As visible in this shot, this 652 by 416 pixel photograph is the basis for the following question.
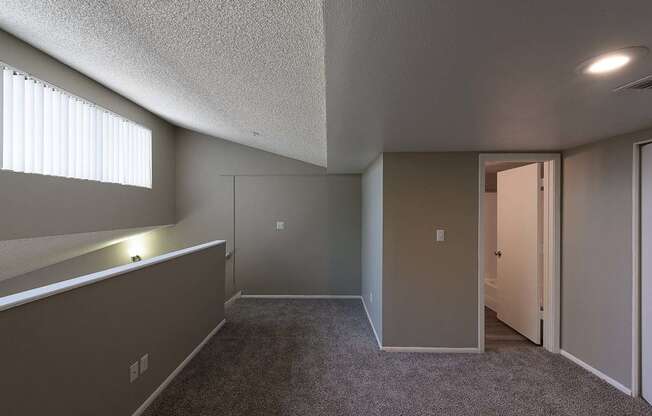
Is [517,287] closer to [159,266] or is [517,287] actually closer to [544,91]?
[544,91]

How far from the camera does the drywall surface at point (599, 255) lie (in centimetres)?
221

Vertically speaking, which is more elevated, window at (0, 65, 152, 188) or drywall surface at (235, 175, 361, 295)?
window at (0, 65, 152, 188)

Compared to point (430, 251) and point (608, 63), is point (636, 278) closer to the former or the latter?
point (430, 251)

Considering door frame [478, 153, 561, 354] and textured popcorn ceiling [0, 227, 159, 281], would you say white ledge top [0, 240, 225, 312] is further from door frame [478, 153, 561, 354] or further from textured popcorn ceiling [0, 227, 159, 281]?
door frame [478, 153, 561, 354]

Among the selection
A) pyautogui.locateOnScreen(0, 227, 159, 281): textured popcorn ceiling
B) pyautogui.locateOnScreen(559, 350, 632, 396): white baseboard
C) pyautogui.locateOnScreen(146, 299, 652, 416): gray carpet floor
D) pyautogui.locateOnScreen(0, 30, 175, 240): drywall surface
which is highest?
pyautogui.locateOnScreen(0, 30, 175, 240): drywall surface

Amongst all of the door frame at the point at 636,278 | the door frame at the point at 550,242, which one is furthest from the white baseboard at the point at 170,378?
the door frame at the point at 636,278

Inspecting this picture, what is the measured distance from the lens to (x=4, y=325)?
113cm

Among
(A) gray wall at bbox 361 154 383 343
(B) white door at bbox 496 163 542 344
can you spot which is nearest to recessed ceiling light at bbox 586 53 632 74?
(A) gray wall at bbox 361 154 383 343

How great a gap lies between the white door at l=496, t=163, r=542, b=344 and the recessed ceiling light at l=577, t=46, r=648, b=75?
6.82 feet

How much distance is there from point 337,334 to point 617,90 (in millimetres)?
2999

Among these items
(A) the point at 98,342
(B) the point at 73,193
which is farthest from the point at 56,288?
(B) the point at 73,193

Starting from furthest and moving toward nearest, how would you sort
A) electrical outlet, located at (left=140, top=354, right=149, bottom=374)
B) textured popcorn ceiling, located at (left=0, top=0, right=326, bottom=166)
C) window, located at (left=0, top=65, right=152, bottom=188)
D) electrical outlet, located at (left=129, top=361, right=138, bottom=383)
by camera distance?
window, located at (left=0, top=65, right=152, bottom=188), electrical outlet, located at (left=140, top=354, right=149, bottom=374), electrical outlet, located at (left=129, top=361, right=138, bottom=383), textured popcorn ceiling, located at (left=0, top=0, right=326, bottom=166)

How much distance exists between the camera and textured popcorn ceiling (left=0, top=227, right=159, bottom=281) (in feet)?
8.23

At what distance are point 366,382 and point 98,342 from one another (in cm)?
186
